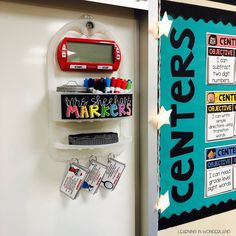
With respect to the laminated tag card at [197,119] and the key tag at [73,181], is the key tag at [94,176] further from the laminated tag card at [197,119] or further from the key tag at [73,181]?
the laminated tag card at [197,119]

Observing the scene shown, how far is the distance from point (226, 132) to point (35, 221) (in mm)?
605

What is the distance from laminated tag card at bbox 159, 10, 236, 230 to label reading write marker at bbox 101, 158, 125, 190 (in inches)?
5.2

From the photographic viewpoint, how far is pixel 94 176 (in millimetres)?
614

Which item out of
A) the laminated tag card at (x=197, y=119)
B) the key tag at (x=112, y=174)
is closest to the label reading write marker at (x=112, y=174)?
the key tag at (x=112, y=174)

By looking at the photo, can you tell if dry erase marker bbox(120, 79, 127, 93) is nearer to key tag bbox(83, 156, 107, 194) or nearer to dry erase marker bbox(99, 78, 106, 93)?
dry erase marker bbox(99, 78, 106, 93)

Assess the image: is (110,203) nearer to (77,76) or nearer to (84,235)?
(84,235)

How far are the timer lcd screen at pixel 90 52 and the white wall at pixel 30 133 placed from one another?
58 millimetres

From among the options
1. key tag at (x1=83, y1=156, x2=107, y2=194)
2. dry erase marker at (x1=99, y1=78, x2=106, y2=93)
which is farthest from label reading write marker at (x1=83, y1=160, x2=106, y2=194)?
dry erase marker at (x1=99, y1=78, x2=106, y2=93)

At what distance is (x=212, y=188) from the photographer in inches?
31.3

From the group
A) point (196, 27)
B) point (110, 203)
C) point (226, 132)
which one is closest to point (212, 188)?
point (226, 132)

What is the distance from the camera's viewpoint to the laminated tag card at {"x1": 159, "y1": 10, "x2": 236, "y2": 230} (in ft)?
2.31

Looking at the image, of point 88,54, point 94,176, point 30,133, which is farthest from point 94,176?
point 88,54

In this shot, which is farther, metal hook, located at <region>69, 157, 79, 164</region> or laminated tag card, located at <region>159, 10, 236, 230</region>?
laminated tag card, located at <region>159, 10, 236, 230</region>

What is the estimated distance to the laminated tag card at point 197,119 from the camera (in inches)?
27.7
